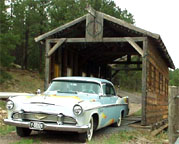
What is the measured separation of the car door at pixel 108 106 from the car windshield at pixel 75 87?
34cm

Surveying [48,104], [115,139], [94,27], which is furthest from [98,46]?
[48,104]

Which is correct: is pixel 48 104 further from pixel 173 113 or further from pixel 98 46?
pixel 98 46

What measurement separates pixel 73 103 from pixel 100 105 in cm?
138

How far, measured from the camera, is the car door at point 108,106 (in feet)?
28.6

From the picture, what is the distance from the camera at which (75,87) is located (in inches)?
352

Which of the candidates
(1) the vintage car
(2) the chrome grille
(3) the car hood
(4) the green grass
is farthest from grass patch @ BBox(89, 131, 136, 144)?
(3) the car hood

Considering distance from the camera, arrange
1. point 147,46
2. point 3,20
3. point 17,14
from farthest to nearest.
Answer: point 17,14
point 3,20
point 147,46

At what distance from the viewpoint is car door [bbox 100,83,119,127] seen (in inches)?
343

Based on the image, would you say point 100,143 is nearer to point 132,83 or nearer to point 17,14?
point 17,14

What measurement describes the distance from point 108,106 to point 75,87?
118 centimetres

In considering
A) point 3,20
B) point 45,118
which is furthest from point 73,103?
point 3,20

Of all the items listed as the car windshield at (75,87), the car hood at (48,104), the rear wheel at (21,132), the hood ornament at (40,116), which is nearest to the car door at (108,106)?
the car windshield at (75,87)

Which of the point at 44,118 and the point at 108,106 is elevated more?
the point at 108,106

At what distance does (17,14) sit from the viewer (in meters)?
35.9
